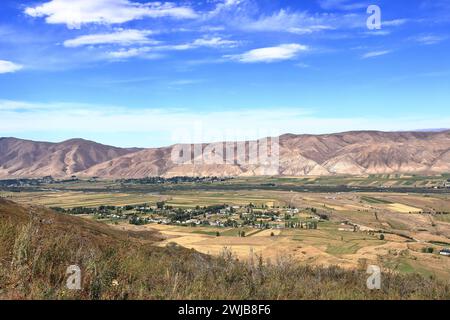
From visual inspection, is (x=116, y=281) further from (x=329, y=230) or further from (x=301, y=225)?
(x=301, y=225)

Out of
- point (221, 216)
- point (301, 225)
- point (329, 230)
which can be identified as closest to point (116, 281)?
point (329, 230)

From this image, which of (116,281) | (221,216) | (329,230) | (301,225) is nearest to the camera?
(116,281)

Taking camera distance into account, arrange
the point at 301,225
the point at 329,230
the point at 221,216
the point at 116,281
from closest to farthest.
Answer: the point at 116,281
the point at 329,230
the point at 301,225
the point at 221,216

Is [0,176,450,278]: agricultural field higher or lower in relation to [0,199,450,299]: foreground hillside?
lower

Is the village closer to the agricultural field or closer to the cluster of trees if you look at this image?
the cluster of trees

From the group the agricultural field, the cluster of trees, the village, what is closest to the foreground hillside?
the agricultural field

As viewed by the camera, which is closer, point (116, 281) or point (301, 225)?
point (116, 281)

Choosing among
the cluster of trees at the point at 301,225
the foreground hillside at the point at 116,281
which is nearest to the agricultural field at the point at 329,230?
the cluster of trees at the point at 301,225

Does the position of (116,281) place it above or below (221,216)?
above

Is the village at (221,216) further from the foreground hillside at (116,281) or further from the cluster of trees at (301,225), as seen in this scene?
the foreground hillside at (116,281)

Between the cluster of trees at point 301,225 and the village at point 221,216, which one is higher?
the cluster of trees at point 301,225

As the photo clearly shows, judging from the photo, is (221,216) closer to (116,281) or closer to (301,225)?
(301,225)

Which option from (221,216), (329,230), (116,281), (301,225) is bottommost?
(221,216)

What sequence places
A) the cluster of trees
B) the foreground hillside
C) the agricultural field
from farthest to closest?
the cluster of trees → the agricultural field → the foreground hillside
